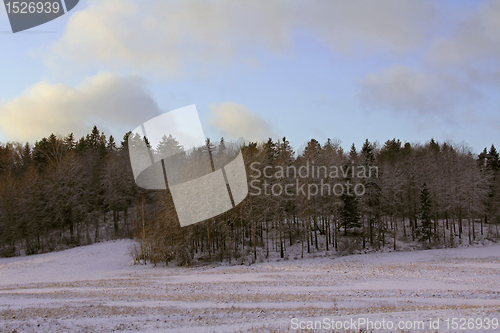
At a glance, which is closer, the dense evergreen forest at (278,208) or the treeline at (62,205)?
the dense evergreen forest at (278,208)

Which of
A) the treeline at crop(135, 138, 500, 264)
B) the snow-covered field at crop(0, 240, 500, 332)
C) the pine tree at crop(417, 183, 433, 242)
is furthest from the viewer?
the pine tree at crop(417, 183, 433, 242)

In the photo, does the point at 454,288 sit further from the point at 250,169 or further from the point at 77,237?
the point at 77,237

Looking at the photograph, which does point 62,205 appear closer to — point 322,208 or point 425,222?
point 322,208

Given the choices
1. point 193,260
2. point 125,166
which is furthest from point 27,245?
point 193,260

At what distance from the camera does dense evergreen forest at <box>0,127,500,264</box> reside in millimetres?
39125

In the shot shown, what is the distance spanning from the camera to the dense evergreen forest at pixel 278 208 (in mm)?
39125

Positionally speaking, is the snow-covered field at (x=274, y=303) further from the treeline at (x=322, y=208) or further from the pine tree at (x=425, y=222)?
the pine tree at (x=425, y=222)

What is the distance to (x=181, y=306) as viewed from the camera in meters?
14.8

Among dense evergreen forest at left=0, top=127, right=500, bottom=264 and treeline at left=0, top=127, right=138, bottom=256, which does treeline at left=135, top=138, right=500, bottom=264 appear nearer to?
dense evergreen forest at left=0, top=127, right=500, bottom=264

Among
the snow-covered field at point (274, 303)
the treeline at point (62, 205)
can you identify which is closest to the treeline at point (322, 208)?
the snow-covered field at point (274, 303)

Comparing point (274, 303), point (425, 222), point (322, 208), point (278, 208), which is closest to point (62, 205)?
point (278, 208)

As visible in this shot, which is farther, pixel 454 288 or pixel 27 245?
pixel 27 245

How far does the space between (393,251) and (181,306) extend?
35.8 m

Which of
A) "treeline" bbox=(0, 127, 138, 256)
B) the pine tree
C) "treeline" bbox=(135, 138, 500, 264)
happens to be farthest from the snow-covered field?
"treeline" bbox=(0, 127, 138, 256)
